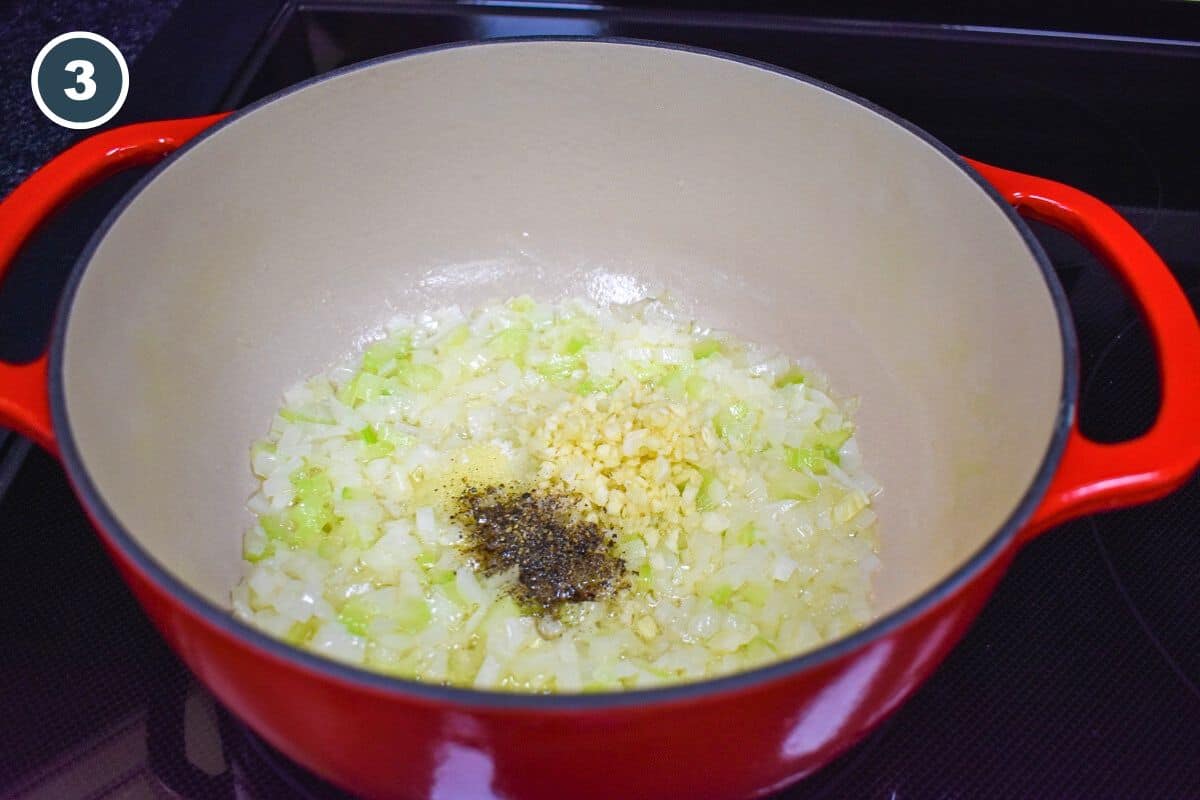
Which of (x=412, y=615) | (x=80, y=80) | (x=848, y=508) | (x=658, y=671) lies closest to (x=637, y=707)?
(x=658, y=671)

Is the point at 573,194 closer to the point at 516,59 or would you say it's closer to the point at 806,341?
the point at 516,59

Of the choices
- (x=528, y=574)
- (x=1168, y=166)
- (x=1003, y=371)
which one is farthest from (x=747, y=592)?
(x=1168, y=166)

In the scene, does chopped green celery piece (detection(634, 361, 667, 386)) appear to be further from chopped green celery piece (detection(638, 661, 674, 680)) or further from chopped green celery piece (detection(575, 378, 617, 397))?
chopped green celery piece (detection(638, 661, 674, 680))

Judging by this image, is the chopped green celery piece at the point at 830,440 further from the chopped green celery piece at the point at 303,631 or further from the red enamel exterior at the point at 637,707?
the chopped green celery piece at the point at 303,631

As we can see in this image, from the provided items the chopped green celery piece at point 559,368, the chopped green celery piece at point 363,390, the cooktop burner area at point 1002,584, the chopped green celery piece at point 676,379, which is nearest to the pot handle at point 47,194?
the cooktop burner area at point 1002,584

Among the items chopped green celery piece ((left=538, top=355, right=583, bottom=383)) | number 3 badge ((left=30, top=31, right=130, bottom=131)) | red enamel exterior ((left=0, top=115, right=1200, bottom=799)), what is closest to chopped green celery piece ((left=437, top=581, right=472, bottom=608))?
red enamel exterior ((left=0, top=115, right=1200, bottom=799))
